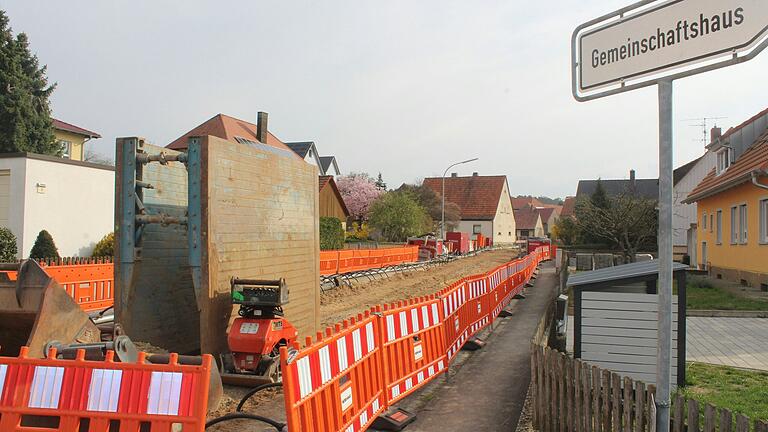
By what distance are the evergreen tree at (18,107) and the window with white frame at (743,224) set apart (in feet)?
123

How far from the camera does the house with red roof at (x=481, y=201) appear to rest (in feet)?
269

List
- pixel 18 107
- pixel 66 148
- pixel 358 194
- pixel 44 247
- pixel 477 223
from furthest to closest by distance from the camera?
pixel 477 223 < pixel 358 194 < pixel 66 148 < pixel 18 107 < pixel 44 247

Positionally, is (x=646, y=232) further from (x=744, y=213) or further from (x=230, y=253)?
(x=230, y=253)

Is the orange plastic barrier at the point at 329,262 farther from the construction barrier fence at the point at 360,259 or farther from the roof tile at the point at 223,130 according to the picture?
the roof tile at the point at 223,130

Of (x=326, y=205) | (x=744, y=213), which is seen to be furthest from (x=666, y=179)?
(x=326, y=205)

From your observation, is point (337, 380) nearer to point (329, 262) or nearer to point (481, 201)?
point (329, 262)

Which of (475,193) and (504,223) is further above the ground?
(475,193)

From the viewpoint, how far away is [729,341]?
11.3 metres

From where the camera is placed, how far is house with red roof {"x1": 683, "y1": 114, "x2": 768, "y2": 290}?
19.6 meters

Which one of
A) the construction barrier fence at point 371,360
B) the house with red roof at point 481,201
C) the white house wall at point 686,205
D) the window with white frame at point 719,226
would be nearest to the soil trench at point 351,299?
the construction barrier fence at point 371,360

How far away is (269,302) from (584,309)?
422 cm

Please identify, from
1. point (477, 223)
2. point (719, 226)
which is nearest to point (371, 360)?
point (719, 226)

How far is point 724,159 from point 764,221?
7921 mm

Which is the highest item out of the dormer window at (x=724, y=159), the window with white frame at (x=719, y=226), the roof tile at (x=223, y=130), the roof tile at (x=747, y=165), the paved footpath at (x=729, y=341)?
the roof tile at (x=223, y=130)
